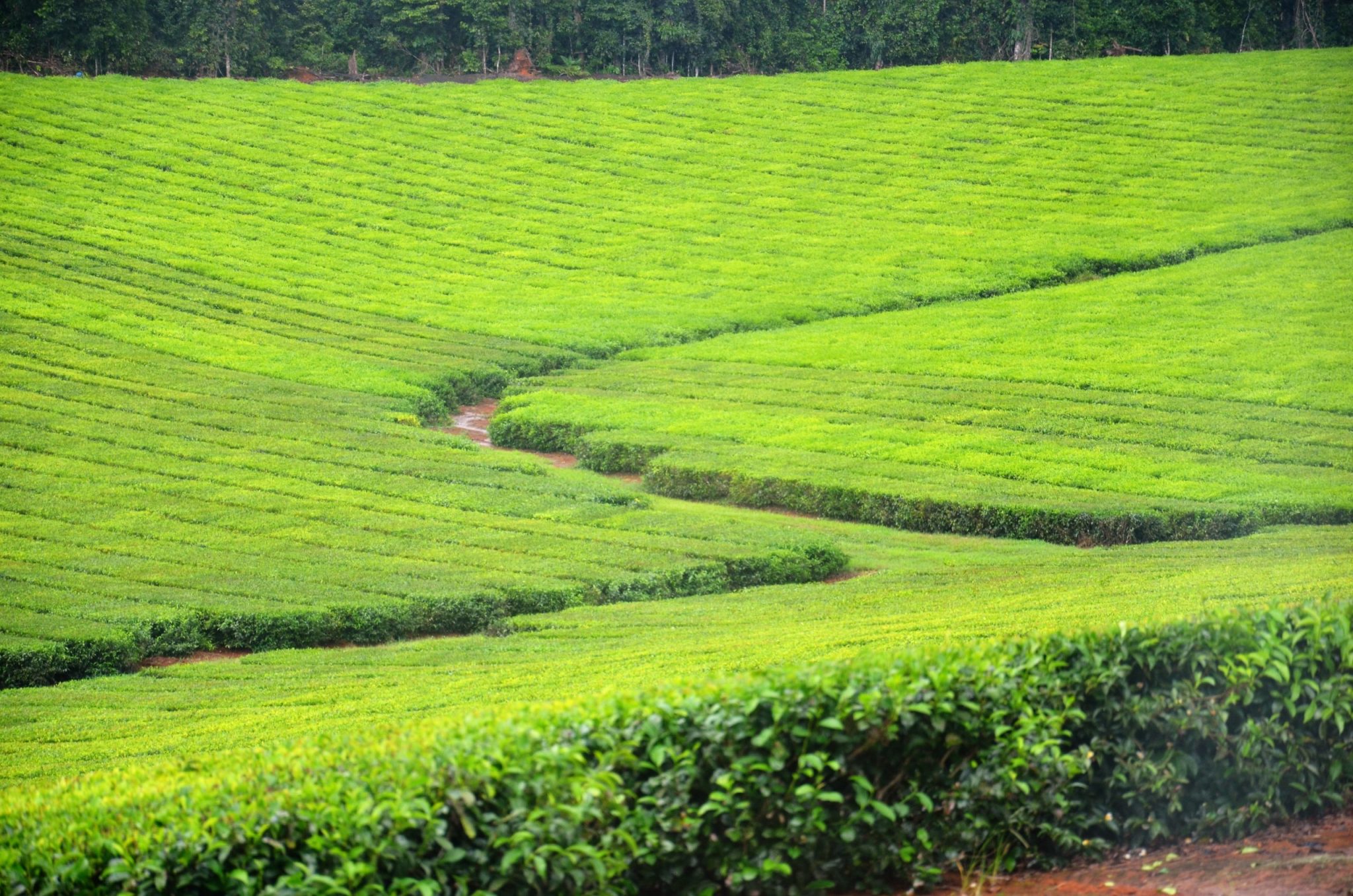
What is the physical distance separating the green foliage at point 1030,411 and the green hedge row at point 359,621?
427cm

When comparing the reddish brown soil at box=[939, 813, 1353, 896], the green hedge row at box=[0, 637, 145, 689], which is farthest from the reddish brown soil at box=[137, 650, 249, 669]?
the reddish brown soil at box=[939, 813, 1353, 896]

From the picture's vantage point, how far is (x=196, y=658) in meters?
18.8

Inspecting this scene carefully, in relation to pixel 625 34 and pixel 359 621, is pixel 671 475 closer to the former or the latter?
pixel 359 621

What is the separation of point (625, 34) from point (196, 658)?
58887 millimetres

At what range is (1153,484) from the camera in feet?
78.4

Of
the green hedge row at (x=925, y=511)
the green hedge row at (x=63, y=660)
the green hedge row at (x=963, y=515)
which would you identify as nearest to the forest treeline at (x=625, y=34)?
the green hedge row at (x=925, y=511)

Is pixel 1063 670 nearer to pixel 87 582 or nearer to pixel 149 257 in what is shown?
pixel 87 582

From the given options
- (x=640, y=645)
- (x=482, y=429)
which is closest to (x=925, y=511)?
(x=640, y=645)

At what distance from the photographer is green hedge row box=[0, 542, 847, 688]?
17.9 meters

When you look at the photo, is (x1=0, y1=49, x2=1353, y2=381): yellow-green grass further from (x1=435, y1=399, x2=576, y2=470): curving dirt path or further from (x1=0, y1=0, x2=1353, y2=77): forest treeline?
(x1=0, y1=0, x2=1353, y2=77): forest treeline

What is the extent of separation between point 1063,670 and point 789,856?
7.30 feet

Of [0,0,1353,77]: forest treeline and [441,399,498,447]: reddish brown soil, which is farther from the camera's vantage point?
[0,0,1353,77]: forest treeline

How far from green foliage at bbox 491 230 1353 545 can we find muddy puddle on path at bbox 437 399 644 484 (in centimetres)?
27

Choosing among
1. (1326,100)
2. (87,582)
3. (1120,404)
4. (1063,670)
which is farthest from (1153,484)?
(1326,100)
